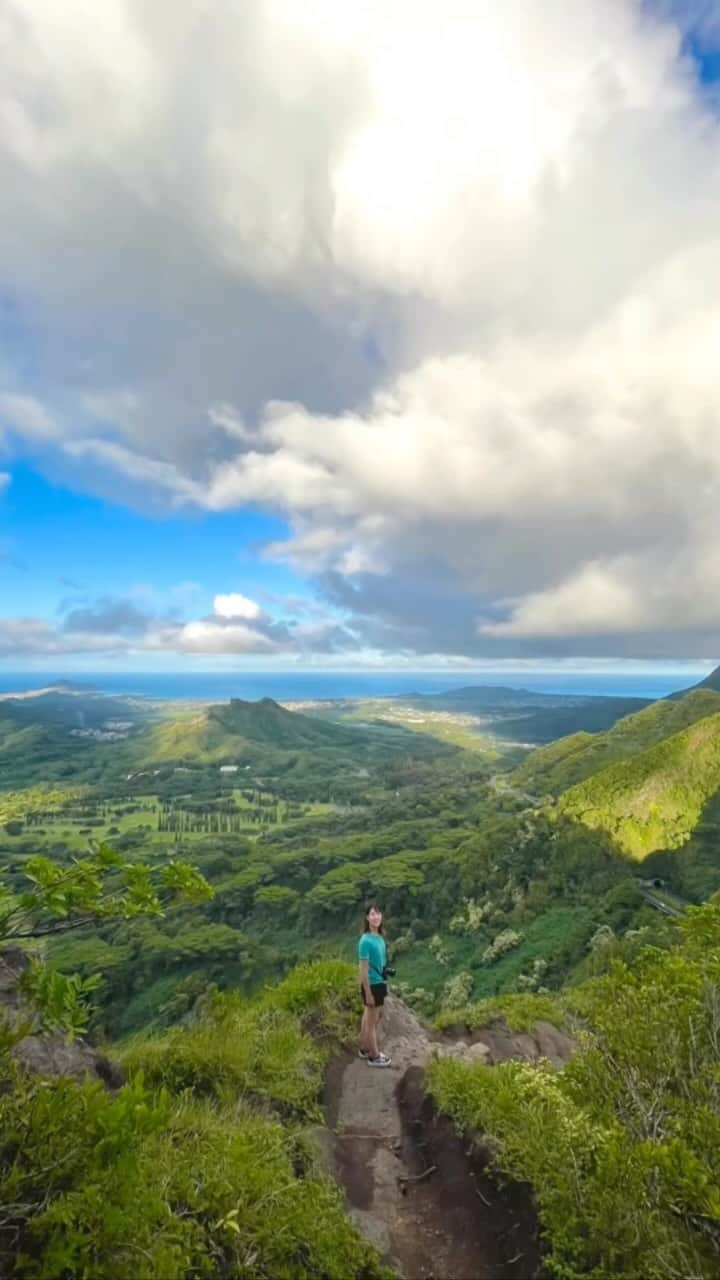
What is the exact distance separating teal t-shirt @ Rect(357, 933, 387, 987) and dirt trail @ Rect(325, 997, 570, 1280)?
1.74m

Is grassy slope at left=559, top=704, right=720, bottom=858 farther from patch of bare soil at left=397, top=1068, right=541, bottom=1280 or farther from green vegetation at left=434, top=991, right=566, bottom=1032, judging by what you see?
patch of bare soil at left=397, top=1068, right=541, bottom=1280

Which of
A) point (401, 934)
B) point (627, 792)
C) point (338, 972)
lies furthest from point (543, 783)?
point (338, 972)

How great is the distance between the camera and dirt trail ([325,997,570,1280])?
6328mm

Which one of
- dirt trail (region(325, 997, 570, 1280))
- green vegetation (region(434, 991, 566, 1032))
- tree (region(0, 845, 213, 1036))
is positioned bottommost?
green vegetation (region(434, 991, 566, 1032))

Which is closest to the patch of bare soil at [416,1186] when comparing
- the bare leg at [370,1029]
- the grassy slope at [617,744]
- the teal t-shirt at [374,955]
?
the bare leg at [370,1029]

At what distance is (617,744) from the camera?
139 m

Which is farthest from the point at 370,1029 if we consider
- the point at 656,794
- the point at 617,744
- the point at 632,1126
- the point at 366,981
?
the point at 617,744

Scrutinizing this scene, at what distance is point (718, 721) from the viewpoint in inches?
3708

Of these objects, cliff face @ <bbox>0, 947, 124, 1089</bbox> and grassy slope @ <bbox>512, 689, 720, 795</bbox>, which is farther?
grassy slope @ <bbox>512, 689, 720, 795</bbox>

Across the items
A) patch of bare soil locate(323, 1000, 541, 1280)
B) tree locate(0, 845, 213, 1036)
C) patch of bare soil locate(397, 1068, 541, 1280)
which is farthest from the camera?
patch of bare soil locate(323, 1000, 541, 1280)

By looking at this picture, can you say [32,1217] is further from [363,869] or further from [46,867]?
[363,869]

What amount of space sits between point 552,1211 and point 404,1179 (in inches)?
136

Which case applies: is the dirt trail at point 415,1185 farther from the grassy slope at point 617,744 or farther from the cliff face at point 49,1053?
the grassy slope at point 617,744

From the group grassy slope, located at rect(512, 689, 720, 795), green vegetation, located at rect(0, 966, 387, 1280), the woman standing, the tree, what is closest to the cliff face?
green vegetation, located at rect(0, 966, 387, 1280)
